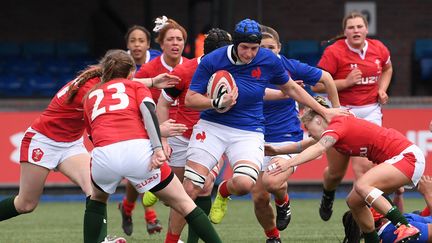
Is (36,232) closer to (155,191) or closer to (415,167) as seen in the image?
(155,191)

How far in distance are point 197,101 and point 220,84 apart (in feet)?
0.76

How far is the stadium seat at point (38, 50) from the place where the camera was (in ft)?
72.8

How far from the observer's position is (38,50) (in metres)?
22.3

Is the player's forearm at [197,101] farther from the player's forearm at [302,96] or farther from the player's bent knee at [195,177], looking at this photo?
the player's forearm at [302,96]

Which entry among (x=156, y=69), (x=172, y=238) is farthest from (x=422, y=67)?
(x=172, y=238)

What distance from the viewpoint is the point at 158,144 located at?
7965 millimetres

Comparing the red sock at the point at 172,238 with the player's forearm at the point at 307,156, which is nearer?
the player's forearm at the point at 307,156

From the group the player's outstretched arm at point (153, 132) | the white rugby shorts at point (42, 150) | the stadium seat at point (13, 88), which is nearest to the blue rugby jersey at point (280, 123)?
the white rugby shorts at point (42, 150)

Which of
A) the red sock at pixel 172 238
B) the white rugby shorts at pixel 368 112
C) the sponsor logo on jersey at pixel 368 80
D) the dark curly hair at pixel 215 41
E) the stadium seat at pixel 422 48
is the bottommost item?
the stadium seat at pixel 422 48

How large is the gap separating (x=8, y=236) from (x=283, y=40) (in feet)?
38.2

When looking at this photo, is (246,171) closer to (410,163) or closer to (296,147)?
(296,147)

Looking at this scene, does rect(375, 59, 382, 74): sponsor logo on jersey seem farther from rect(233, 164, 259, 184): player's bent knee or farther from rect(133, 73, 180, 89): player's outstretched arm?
rect(233, 164, 259, 184): player's bent knee

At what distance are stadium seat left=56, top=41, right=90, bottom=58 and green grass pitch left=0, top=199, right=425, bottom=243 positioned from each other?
6.70 metres

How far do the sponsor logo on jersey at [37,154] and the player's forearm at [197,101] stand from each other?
4.50 feet
